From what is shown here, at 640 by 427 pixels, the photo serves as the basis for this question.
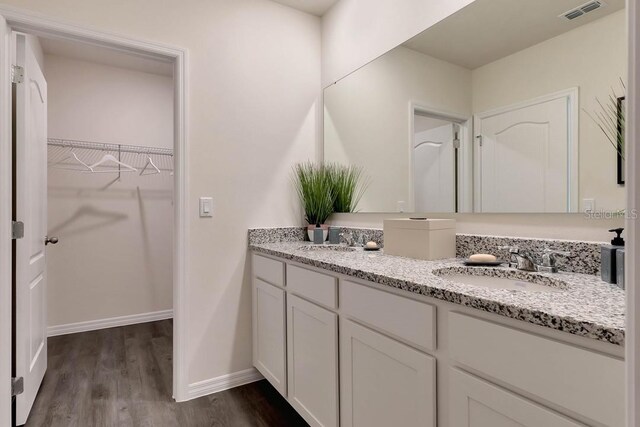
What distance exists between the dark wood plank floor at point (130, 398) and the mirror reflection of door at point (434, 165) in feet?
4.27

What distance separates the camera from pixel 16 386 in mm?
1727

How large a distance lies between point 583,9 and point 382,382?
143 cm

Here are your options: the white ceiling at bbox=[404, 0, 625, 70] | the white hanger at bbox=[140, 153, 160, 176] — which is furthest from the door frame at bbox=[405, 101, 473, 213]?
the white hanger at bbox=[140, 153, 160, 176]

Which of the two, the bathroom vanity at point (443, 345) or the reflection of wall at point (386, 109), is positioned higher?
the reflection of wall at point (386, 109)

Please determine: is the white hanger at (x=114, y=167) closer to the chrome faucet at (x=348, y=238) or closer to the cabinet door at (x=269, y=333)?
the cabinet door at (x=269, y=333)

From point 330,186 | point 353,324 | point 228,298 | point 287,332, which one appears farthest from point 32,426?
point 330,186

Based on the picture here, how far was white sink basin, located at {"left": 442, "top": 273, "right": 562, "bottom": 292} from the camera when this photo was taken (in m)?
1.15

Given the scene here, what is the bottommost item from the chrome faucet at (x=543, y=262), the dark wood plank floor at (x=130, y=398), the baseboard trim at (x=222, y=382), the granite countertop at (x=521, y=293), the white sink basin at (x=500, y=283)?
the dark wood plank floor at (x=130, y=398)

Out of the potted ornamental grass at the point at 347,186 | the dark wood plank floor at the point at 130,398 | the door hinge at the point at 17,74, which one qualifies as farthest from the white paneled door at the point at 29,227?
the potted ornamental grass at the point at 347,186

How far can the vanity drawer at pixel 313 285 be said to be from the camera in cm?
144

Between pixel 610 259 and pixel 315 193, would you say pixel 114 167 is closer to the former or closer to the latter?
pixel 315 193

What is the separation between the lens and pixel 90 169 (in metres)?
3.16

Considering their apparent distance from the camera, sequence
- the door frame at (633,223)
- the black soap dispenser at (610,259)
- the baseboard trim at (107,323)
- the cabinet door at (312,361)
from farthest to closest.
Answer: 1. the baseboard trim at (107,323)
2. the cabinet door at (312,361)
3. the black soap dispenser at (610,259)
4. the door frame at (633,223)

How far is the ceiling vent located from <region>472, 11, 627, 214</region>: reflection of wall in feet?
0.17
